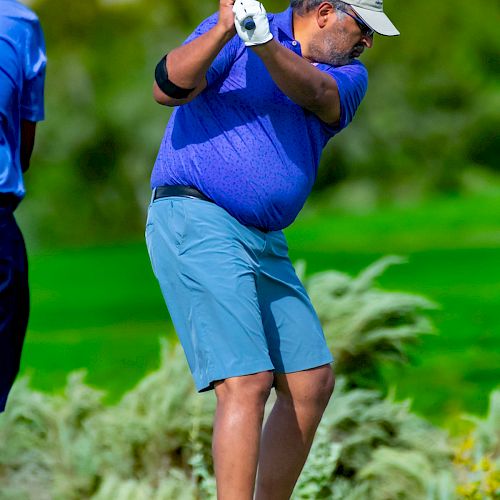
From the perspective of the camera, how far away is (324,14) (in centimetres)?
412

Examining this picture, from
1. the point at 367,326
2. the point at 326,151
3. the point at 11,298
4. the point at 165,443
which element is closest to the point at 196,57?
the point at 11,298

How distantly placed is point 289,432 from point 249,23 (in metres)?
1.43

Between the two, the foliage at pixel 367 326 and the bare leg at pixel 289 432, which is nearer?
the bare leg at pixel 289 432

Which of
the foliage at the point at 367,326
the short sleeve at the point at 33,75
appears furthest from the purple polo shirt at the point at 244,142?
the foliage at the point at 367,326

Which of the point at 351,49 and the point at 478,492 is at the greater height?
the point at 351,49

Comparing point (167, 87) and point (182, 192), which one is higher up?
point (167, 87)

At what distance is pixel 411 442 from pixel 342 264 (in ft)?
16.4

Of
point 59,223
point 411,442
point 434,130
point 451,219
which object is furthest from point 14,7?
point 434,130

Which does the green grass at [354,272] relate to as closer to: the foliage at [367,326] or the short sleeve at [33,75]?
the foliage at [367,326]

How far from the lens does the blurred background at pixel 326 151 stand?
39.0 feet

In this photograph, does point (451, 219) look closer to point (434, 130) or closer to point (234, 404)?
point (434, 130)

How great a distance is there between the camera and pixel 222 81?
4020mm

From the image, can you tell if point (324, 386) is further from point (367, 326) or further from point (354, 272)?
point (354, 272)

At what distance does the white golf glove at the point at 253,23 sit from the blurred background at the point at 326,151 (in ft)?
24.1
